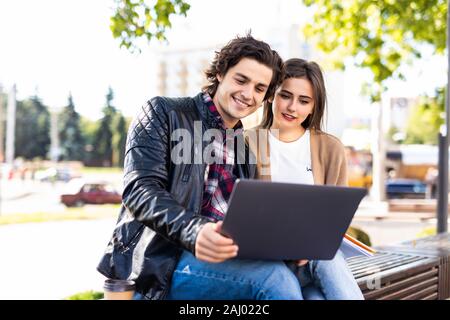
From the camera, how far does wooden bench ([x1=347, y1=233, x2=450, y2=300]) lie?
121 inches

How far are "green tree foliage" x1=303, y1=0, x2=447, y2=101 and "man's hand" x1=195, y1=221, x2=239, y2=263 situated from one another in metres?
5.83

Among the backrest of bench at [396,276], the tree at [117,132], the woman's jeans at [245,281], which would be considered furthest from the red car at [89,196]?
the woman's jeans at [245,281]

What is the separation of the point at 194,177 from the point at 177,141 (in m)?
0.13

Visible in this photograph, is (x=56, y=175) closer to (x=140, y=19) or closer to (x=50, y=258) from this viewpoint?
(x=50, y=258)

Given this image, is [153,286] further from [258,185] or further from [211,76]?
[211,76]

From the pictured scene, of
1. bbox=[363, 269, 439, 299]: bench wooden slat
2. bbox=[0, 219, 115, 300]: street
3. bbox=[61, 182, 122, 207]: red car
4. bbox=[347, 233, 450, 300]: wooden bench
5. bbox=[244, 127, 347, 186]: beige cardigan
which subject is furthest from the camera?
bbox=[61, 182, 122, 207]: red car

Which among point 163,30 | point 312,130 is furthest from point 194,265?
point 163,30

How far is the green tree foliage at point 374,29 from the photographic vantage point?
7.01 meters

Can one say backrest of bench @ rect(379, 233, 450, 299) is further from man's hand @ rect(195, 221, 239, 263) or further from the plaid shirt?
man's hand @ rect(195, 221, 239, 263)

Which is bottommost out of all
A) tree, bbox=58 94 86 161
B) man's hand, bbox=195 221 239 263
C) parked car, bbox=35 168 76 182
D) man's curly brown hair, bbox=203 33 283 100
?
parked car, bbox=35 168 76 182

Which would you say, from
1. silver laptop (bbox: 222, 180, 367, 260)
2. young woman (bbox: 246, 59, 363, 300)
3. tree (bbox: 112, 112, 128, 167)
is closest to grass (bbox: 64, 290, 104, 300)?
young woman (bbox: 246, 59, 363, 300)

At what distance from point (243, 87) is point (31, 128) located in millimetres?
33495

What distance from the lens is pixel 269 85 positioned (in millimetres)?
2137

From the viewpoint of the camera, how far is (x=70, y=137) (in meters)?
34.4
